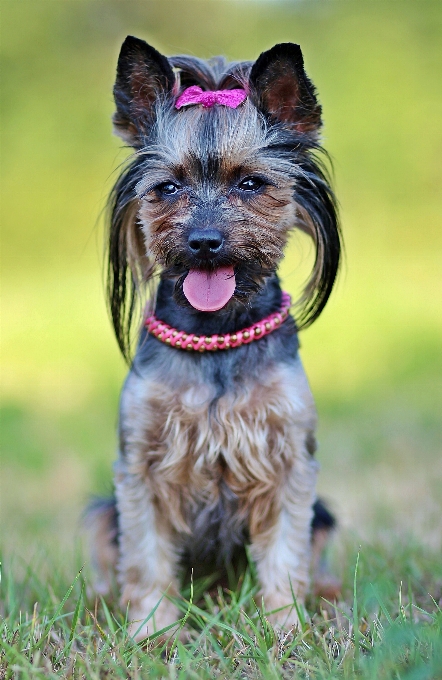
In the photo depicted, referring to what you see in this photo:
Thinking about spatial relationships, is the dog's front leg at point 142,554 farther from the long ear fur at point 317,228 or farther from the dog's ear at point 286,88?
the dog's ear at point 286,88

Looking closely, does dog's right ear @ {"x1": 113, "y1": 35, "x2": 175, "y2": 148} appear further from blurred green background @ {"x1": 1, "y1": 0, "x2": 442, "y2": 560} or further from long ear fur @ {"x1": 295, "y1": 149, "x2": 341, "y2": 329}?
blurred green background @ {"x1": 1, "y1": 0, "x2": 442, "y2": 560}

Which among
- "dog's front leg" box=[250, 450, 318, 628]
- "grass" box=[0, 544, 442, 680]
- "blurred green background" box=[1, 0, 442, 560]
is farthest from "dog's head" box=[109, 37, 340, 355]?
"blurred green background" box=[1, 0, 442, 560]

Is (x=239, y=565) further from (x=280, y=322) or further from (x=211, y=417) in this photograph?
(x=280, y=322)

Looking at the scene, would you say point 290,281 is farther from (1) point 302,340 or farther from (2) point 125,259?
(2) point 125,259

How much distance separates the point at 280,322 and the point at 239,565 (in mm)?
1447

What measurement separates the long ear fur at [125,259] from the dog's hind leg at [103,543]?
102 cm

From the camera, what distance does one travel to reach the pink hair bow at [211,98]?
3.67 metres

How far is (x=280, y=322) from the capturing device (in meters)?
4.01

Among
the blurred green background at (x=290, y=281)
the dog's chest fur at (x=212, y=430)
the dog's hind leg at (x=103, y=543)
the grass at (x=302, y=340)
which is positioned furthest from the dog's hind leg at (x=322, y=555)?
the blurred green background at (x=290, y=281)

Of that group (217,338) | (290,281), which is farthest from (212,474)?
(290,281)

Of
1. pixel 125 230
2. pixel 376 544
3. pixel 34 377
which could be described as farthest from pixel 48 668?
pixel 34 377

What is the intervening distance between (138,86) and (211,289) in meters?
1.01

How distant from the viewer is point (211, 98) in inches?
144

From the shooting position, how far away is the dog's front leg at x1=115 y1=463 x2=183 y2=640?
4.06 metres
